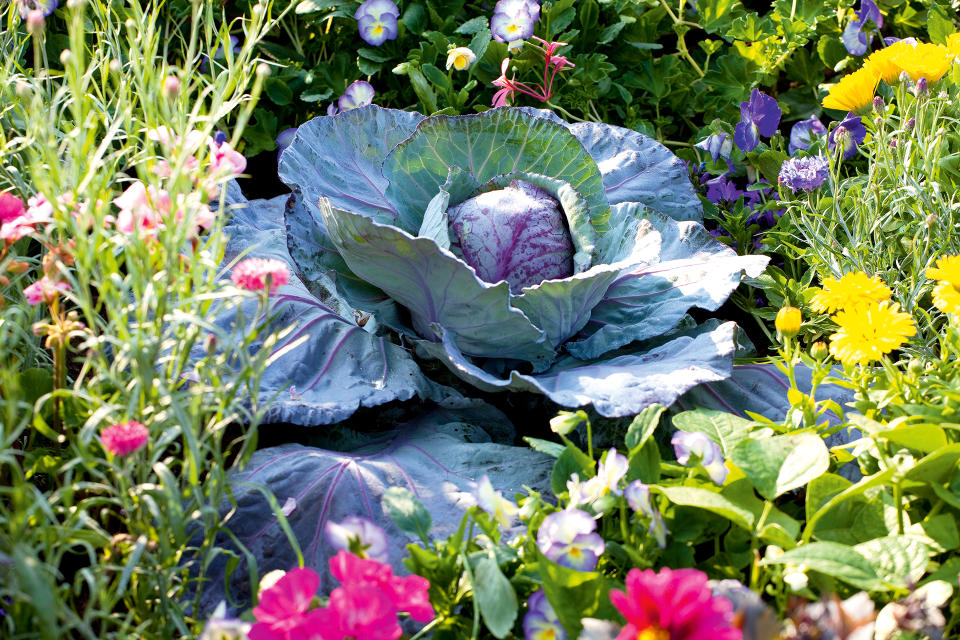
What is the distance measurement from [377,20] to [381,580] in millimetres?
2100

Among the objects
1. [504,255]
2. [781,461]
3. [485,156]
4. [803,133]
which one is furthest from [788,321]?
[803,133]

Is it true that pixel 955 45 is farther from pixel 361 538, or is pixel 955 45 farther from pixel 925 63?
pixel 361 538

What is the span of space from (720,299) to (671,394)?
38cm

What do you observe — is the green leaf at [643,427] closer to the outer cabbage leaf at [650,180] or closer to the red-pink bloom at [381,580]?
the red-pink bloom at [381,580]

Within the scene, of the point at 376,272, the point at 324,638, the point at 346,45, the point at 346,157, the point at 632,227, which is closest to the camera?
the point at 324,638

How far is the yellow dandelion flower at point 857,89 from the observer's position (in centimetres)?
194

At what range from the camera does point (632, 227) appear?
2.11 meters

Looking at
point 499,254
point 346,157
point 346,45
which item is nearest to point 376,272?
point 499,254

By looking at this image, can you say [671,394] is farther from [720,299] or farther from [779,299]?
[779,299]

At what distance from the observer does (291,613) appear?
1087 millimetres

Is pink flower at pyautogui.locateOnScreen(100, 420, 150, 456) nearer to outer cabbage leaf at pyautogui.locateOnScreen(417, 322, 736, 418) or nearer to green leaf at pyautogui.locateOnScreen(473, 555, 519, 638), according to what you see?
green leaf at pyautogui.locateOnScreen(473, 555, 519, 638)

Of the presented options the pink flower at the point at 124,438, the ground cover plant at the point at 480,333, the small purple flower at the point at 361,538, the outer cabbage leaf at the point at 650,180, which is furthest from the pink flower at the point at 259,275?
the outer cabbage leaf at the point at 650,180

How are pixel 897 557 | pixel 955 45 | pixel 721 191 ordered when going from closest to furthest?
pixel 897 557 < pixel 955 45 < pixel 721 191

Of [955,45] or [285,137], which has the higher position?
[955,45]
